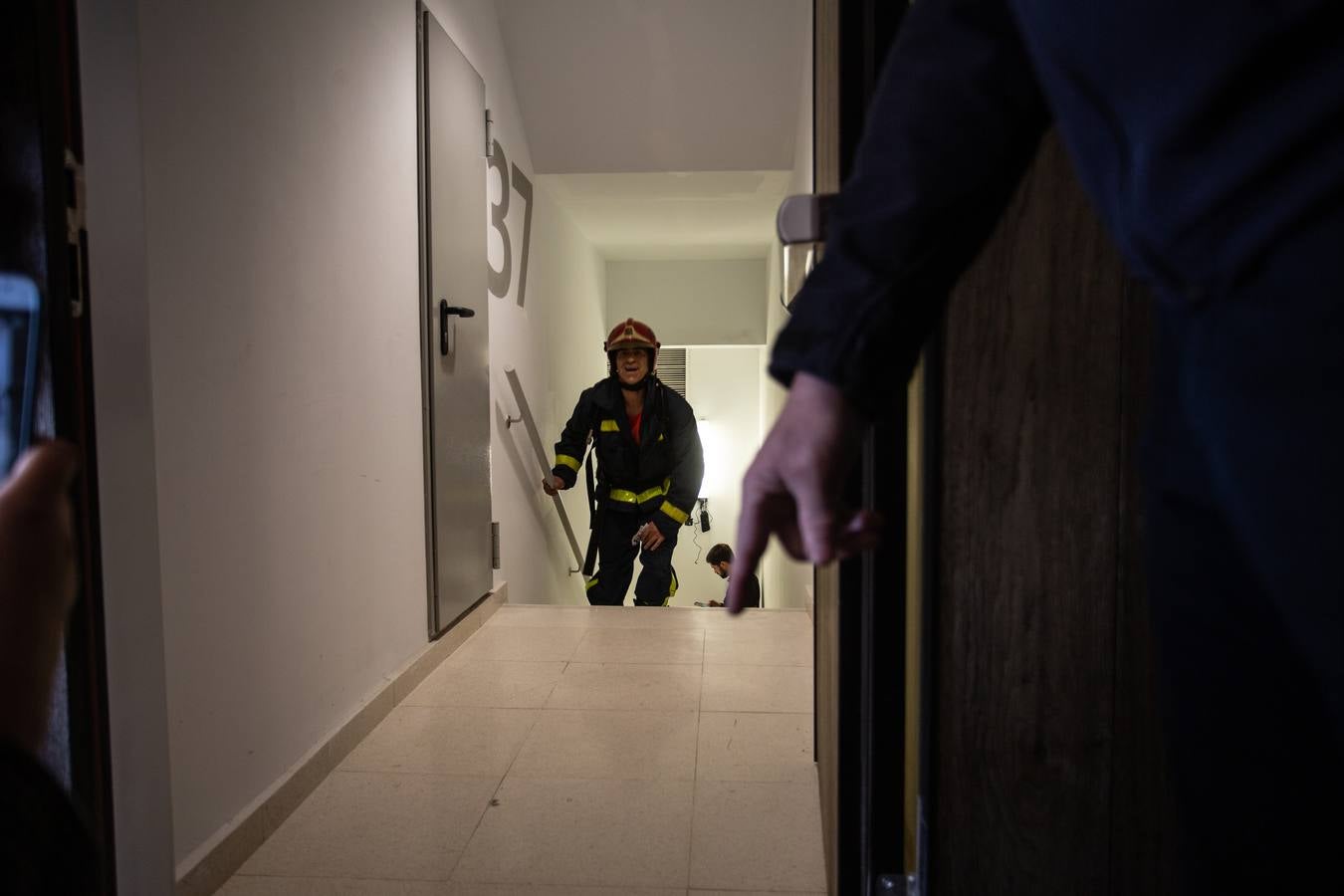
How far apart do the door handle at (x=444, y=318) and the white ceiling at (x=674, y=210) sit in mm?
2152

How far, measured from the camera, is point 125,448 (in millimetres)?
1123

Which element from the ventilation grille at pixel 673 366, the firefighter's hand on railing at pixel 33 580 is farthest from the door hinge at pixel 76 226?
the ventilation grille at pixel 673 366

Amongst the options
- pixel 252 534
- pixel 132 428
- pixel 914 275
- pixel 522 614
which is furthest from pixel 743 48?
pixel 914 275

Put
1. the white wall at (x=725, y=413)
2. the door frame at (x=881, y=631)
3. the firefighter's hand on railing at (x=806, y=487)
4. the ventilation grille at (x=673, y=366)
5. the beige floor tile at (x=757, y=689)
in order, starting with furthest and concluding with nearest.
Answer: the white wall at (x=725, y=413), the ventilation grille at (x=673, y=366), the beige floor tile at (x=757, y=689), the door frame at (x=881, y=631), the firefighter's hand on railing at (x=806, y=487)

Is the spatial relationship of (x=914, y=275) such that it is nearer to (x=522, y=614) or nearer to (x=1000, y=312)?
(x=1000, y=312)

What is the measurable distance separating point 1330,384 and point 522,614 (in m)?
3.29

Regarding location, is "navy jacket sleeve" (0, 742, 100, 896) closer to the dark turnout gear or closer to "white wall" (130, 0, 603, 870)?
"white wall" (130, 0, 603, 870)

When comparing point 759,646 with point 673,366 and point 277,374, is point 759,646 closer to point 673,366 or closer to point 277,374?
point 277,374

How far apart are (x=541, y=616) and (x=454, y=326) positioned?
48.3 inches

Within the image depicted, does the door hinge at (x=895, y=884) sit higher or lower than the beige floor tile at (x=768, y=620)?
higher

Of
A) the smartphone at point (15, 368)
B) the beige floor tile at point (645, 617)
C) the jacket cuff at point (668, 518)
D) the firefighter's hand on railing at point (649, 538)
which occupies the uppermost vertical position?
the smartphone at point (15, 368)

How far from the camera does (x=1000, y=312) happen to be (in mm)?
924

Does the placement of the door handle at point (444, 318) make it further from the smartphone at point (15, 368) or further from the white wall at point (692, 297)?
the white wall at point (692, 297)

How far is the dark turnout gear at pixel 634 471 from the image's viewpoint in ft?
13.7
